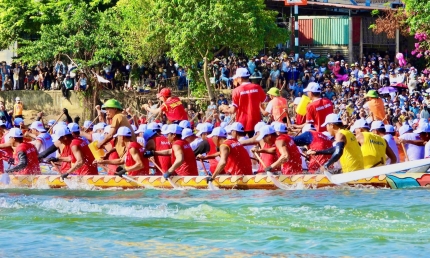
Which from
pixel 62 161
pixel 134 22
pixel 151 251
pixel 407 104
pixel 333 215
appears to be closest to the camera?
pixel 151 251

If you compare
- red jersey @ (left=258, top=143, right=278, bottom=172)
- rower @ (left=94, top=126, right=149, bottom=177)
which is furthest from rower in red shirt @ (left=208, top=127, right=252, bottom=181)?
rower @ (left=94, top=126, right=149, bottom=177)

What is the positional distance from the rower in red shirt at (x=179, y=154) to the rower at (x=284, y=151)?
122 centimetres

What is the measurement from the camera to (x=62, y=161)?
778 inches

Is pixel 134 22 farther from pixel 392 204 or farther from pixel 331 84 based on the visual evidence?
pixel 392 204

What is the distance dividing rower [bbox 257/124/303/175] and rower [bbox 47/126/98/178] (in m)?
3.16

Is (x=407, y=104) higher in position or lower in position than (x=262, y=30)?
lower

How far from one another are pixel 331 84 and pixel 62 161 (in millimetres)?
13877

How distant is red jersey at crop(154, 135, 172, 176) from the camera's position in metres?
19.3

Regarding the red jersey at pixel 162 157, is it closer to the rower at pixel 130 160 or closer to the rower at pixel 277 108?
the rower at pixel 130 160

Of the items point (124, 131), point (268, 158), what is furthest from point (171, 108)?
point (268, 158)

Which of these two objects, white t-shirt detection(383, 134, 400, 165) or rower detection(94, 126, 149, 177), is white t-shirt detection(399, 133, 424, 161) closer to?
white t-shirt detection(383, 134, 400, 165)

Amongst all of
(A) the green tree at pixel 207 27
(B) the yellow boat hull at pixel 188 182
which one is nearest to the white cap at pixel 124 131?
(B) the yellow boat hull at pixel 188 182

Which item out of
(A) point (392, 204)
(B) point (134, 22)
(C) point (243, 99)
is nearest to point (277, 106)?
(C) point (243, 99)

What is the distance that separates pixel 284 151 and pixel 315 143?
82cm
